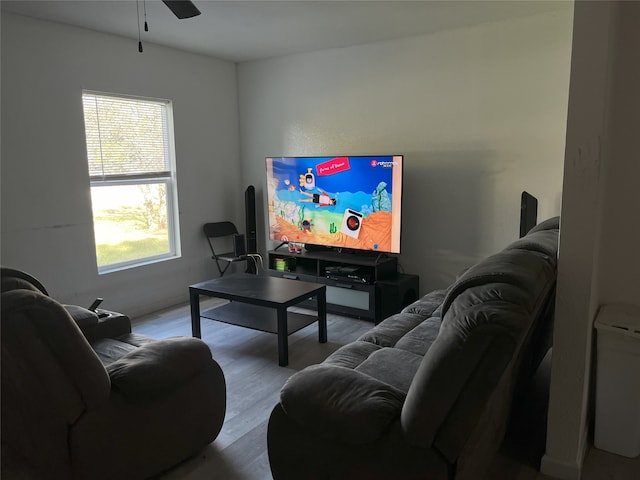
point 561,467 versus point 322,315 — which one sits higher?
point 322,315

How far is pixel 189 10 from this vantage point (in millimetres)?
2562

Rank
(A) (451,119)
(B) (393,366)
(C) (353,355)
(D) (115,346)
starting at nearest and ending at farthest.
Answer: (B) (393,366) → (C) (353,355) → (D) (115,346) → (A) (451,119)

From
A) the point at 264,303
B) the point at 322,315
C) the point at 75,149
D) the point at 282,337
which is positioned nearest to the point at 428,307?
the point at 322,315

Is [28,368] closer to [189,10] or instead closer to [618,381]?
[189,10]

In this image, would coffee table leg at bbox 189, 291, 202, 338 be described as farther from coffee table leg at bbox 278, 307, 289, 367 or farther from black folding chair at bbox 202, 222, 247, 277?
black folding chair at bbox 202, 222, 247, 277

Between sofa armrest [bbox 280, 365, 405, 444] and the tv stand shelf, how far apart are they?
2.26 meters

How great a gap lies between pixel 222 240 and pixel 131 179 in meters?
1.25

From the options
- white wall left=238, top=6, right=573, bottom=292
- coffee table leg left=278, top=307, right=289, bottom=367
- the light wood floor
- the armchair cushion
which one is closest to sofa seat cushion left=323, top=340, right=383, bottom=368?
the light wood floor

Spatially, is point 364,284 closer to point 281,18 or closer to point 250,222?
point 250,222

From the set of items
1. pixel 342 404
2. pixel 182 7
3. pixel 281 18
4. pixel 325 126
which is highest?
pixel 281 18

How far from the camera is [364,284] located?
13.6 feet

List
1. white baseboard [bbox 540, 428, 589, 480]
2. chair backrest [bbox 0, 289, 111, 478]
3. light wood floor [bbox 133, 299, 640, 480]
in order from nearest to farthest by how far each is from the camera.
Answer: chair backrest [bbox 0, 289, 111, 478]
white baseboard [bbox 540, 428, 589, 480]
light wood floor [bbox 133, 299, 640, 480]

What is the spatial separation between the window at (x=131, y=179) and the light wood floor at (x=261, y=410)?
74cm

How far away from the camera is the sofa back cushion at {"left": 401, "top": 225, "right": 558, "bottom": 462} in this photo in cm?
144
